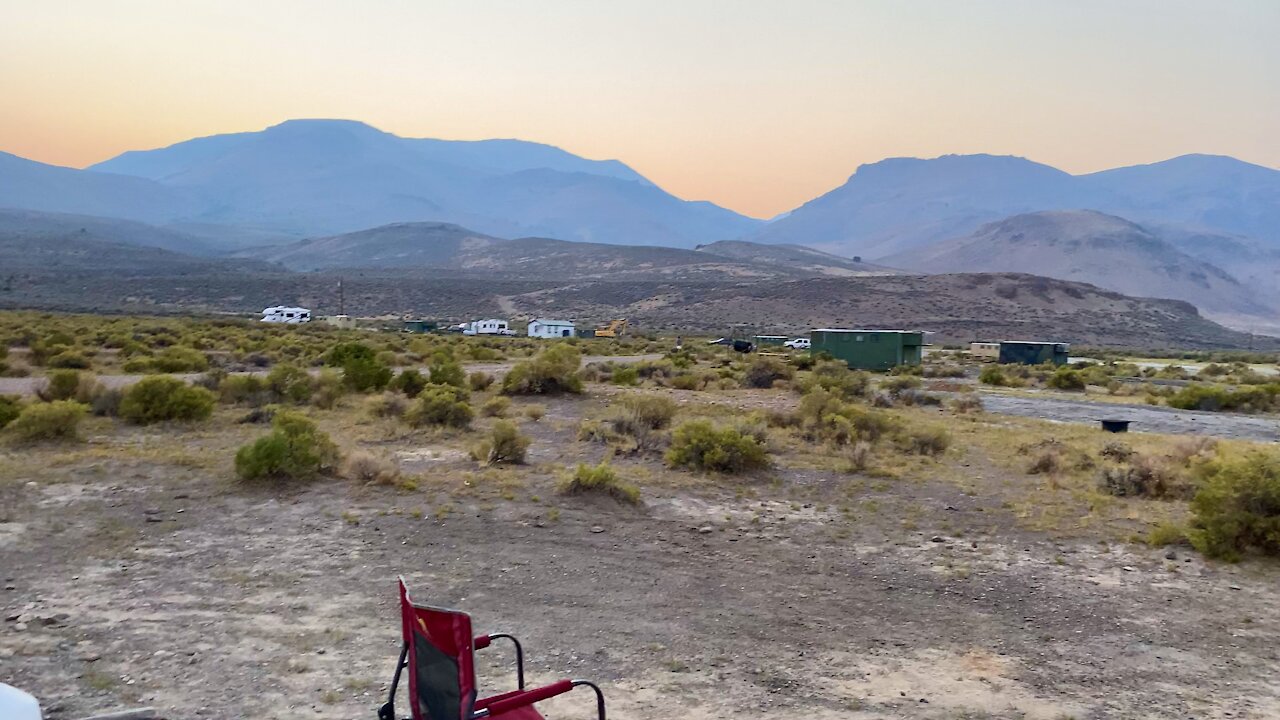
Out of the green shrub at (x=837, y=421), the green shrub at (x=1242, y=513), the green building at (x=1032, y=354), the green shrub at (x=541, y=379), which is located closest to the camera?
the green shrub at (x=1242, y=513)

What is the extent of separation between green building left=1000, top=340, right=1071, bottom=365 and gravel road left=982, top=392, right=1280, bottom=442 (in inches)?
956

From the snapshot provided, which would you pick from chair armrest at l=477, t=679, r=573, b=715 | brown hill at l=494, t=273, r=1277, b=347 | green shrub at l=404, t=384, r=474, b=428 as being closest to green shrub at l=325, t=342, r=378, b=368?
green shrub at l=404, t=384, r=474, b=428

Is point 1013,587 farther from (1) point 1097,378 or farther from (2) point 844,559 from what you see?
(1) point 1097,378

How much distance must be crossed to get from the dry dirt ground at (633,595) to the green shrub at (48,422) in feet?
2.43

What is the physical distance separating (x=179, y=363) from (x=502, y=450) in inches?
730

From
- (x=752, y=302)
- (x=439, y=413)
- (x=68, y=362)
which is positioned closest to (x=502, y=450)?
(x=439, y=413)

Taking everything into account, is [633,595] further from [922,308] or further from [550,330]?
[922,308]

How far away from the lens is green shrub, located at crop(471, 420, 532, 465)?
14148mm

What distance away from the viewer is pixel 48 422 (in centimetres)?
1441

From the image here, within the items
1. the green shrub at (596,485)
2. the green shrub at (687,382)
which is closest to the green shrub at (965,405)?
the green shrub at (687,382)

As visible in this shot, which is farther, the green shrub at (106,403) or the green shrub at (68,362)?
the green shrub at (68,362)

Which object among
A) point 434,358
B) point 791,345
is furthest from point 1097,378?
point 434,358

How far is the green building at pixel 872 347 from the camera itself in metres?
43.0

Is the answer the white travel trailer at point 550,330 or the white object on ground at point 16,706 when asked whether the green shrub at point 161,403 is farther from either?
the white travel trailer at point 550,330
